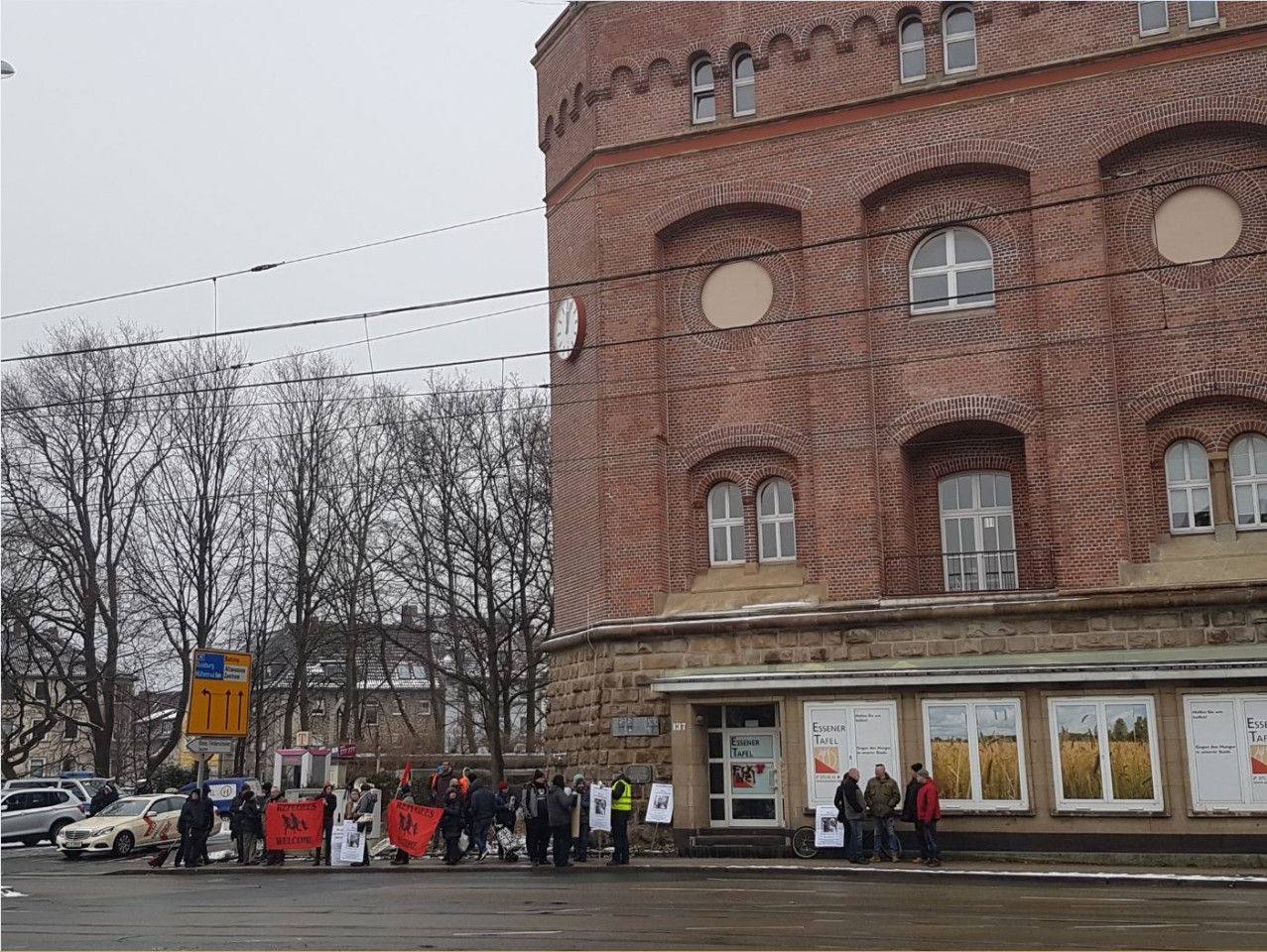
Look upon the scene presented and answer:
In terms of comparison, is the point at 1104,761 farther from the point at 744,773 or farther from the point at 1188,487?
the point at 744,773

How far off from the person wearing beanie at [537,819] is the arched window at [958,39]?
1492 centimetres

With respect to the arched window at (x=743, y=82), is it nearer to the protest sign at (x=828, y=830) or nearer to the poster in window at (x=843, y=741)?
the poster in window at (x=843, y=741)

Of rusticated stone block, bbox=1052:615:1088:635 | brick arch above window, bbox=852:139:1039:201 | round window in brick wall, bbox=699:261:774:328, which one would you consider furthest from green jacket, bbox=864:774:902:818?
brick arch above window, bbox=852:139:1039:201

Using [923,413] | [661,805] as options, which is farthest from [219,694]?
[923,413]

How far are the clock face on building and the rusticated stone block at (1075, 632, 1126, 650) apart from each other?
1105cm

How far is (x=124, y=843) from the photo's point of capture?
111ft

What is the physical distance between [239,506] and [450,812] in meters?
26.7

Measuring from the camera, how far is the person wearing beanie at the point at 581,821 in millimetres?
25688

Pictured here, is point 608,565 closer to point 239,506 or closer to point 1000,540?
point 1000,540

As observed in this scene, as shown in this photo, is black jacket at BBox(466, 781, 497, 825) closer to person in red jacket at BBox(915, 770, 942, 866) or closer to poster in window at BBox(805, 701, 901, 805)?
poster in window at BBox(805, 701, 901, 805)

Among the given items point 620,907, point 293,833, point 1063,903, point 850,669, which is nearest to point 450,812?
point 293,833

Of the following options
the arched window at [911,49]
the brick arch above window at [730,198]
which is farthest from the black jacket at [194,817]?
the arched window at [911,49]

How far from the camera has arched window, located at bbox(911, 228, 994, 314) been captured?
2711 cm

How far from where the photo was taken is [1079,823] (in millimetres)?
23828
